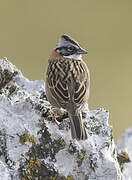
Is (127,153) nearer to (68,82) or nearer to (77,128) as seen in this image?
(68,82)

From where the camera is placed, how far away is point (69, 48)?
25.8 ft

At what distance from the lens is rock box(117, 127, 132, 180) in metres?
7.23

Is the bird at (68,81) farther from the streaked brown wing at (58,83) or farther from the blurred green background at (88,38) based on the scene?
the blurred green background at (88,38)

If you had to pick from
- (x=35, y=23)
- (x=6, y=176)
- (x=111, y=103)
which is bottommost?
(x=6, y=176)

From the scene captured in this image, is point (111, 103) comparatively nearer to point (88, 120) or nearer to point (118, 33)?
point (118, 33)

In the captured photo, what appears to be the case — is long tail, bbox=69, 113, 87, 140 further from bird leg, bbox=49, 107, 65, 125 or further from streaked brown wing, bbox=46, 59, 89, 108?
streaked brown wing, bbox=46, 59, 89, 108

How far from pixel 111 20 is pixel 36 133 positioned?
12376 mm

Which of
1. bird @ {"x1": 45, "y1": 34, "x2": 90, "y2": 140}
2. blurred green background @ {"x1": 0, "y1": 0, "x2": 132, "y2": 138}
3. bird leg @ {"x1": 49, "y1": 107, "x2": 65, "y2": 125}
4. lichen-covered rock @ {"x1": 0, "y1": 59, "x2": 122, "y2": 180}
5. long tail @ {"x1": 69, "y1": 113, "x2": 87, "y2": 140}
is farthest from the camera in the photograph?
blurred green background @ {"x1": 0, "y1": 0, "x2": 132, "y2": 138}

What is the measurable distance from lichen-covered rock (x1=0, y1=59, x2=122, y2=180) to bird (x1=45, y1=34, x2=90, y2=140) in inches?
10.7

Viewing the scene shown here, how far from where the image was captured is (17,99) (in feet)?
22.4

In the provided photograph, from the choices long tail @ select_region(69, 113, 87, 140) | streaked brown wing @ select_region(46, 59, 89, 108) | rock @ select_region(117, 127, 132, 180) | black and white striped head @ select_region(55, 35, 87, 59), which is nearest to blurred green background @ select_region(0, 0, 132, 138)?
rock @ select_region(117, 127, 132, 180)

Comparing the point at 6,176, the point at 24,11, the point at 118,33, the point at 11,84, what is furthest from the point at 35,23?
the point at 6,176

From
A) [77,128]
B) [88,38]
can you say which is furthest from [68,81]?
[88,38]

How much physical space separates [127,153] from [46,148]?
158cm
